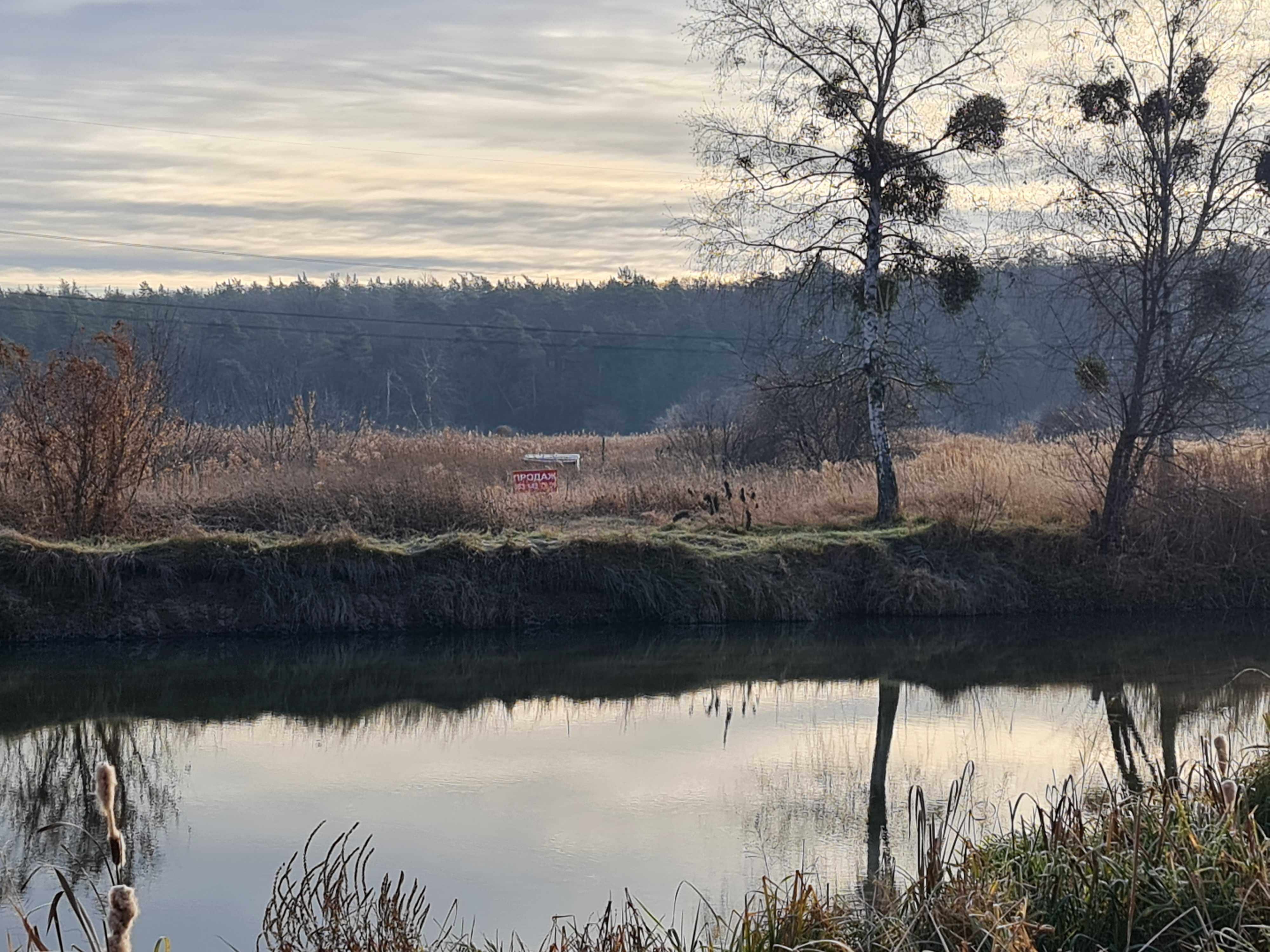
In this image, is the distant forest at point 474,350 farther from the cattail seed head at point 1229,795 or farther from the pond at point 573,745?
the cattail seed head at point 1229,795

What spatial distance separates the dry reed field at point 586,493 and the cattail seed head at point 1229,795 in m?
11.2

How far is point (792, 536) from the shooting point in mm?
15609

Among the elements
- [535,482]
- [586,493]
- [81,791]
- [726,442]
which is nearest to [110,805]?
[81,791]

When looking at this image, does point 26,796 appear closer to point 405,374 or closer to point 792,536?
point 792,536

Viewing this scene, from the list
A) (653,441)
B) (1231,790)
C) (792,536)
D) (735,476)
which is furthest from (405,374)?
(1231,790)

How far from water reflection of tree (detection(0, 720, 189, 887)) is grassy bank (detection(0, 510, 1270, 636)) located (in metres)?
3.24

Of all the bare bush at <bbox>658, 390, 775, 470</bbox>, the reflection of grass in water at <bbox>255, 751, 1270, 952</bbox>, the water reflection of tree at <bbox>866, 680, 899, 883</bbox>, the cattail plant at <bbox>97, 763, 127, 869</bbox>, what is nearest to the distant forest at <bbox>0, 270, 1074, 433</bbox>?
the bare bush at <bbox>658, 390, 775, 470</bbox>

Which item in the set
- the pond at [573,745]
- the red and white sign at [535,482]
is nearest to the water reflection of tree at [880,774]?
the pond at [573,745]

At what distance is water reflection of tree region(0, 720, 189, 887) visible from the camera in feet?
23.9

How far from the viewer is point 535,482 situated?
1789 cm

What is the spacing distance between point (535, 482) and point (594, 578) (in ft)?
11.6

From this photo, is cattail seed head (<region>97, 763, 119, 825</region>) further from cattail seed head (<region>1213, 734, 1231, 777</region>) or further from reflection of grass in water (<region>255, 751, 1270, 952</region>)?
cattail seed head (<region>1213, 734, 1231, 777</region>)

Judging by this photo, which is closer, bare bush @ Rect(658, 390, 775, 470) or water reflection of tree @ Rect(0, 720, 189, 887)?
water reflection of tree @ Rect(0, 720, 189, 887)

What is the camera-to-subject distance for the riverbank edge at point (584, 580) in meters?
13.5
